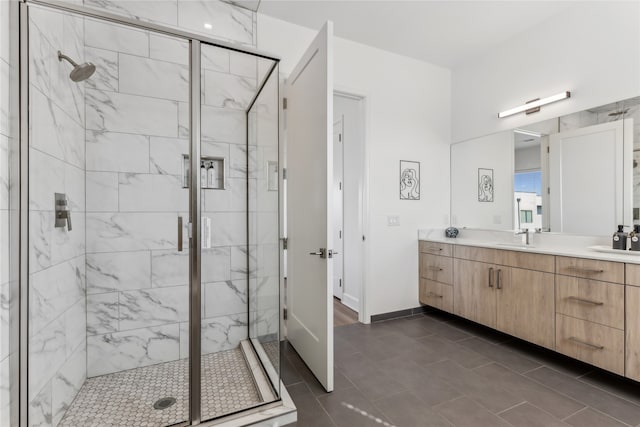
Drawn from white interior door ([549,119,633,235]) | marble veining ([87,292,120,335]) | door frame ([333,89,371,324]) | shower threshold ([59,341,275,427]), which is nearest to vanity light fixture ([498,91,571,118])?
white interior door ([549,119,633,235])

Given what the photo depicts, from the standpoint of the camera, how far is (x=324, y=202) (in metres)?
1.90

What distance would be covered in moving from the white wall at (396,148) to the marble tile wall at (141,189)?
52.7 inches

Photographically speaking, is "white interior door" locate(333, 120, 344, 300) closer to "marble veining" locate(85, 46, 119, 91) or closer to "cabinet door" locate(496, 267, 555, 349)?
"cabinet door" locate(496, 267, 555, 349)

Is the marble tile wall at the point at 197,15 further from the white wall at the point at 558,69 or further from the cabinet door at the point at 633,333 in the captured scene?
the cabinet door at the point at 633,333

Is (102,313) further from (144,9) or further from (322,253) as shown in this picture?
(144,9)

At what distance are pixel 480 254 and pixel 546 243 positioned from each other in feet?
1.84

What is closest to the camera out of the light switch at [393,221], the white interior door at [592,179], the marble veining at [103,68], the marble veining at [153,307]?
the marble veining at [103,68]

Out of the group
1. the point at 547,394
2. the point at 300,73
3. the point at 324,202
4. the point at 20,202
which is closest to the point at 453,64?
the point at 300,73

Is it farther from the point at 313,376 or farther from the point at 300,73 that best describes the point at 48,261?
the point at 300,73

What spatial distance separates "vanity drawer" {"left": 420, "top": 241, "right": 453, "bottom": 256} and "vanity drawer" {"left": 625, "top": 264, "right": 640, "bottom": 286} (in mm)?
1334

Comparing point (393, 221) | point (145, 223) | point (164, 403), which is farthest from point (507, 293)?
point (145, 223)

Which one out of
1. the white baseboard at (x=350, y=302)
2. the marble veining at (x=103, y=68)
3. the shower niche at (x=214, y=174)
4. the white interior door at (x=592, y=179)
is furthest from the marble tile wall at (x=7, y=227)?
the white interior door at (x=592, y=179)

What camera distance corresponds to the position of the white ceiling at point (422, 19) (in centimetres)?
250

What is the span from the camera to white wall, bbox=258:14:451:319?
311 cm
